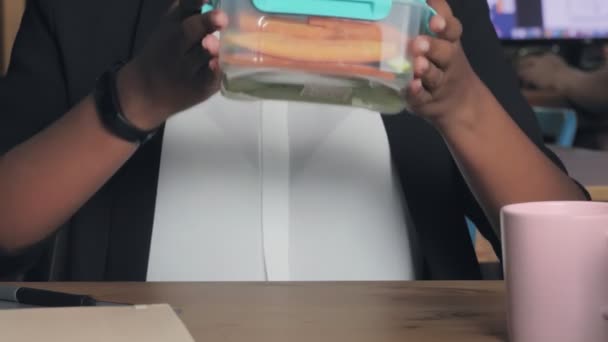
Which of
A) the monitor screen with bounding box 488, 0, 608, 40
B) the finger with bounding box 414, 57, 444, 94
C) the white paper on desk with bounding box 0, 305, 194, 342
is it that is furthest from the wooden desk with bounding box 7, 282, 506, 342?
the monitor screen with bounding box 488, 0, 608, 40

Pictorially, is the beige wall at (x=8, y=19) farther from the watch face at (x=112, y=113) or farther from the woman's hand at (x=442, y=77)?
the woman's hand at (x=442, y=77)

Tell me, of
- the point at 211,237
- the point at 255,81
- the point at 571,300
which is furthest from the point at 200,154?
the point at 571,300

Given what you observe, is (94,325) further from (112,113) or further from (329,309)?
(112,113)

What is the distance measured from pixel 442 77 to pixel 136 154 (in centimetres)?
35

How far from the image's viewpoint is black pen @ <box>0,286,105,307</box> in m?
0.56

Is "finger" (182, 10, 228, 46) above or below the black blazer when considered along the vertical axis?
above

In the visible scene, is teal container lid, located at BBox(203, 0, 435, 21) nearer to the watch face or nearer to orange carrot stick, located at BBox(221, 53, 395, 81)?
orange carrot stick, located at BBox(221, 53, 395, 81)

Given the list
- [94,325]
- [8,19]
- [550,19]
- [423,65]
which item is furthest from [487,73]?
[8,19]

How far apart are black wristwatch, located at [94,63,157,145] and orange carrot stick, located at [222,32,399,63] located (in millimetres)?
235

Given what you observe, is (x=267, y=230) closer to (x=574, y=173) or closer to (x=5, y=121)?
(x=5, y=121)

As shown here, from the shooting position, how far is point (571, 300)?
0.46 metres

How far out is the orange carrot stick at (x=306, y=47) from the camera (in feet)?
1.68

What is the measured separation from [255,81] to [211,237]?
31 centimetres

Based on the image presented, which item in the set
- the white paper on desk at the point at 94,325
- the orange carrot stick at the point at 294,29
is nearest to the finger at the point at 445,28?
the orange carrot stick at the point at 294,29
